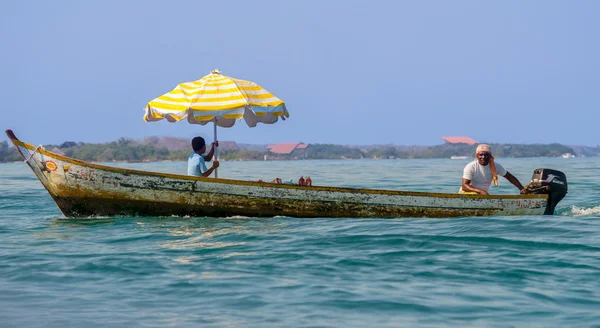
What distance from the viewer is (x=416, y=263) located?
958 centimetres

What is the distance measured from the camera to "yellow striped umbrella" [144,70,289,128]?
14008 mm

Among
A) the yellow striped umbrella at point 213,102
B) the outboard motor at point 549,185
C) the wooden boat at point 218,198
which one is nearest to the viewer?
the wooden boat at point 218,198

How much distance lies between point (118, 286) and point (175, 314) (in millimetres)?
1492

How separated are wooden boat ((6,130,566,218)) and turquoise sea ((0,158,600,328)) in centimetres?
24

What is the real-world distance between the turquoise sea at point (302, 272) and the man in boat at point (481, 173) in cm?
57

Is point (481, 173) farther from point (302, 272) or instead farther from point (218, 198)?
point (302, 272)

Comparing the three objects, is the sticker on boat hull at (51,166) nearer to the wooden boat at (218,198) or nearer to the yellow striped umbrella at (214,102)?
the wooden boat at (218,198)

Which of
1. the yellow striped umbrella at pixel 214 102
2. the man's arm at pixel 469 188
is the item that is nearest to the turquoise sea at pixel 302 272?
the man's arm at pixel 469 188

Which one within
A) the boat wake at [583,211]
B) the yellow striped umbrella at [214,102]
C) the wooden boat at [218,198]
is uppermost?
the yellow striped umbrella at [214,102]

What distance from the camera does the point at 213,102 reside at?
46.3 ft

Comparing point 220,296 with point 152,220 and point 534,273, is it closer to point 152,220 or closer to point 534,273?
point 534,273

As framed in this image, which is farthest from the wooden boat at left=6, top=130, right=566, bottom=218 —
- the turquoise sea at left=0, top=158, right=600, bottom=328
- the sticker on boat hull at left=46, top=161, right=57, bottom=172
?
the turquoise sea at left=0, top=158, right=600, bottom=328

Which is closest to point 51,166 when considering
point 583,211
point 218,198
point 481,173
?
point 218,198

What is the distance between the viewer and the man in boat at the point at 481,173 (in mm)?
13469
